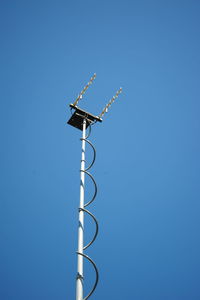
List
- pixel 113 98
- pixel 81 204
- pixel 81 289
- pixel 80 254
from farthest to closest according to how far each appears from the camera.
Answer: pixel 113 98 → pixel 81 204 → pixel 80 254 → pixel 81 289

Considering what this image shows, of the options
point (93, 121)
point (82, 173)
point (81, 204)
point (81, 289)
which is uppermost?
point (93, 121)

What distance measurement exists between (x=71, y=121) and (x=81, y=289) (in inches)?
161

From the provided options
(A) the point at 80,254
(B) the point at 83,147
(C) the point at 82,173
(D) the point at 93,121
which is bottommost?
(A) the point at 80,254

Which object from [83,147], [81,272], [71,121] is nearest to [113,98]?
[71,121]

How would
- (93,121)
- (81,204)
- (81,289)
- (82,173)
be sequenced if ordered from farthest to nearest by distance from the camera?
1. (93,121)
2. (82,173)
3. (81,204)
4. (81,289)

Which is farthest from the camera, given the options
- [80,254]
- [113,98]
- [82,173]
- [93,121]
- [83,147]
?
[113,98]

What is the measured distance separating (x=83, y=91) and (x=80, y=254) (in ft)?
13.9

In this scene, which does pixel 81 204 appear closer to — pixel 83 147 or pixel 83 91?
pixel 83 147

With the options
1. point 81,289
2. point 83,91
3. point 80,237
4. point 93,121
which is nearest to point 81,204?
point 80,237

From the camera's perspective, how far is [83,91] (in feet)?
22.4

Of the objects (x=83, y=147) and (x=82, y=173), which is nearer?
(x=82, y=173)

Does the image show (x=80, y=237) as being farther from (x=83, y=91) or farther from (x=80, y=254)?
(x=83, y=91)

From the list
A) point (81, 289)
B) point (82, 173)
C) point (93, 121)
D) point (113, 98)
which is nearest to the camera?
point (81, 289)

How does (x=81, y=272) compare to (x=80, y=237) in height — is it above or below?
below
